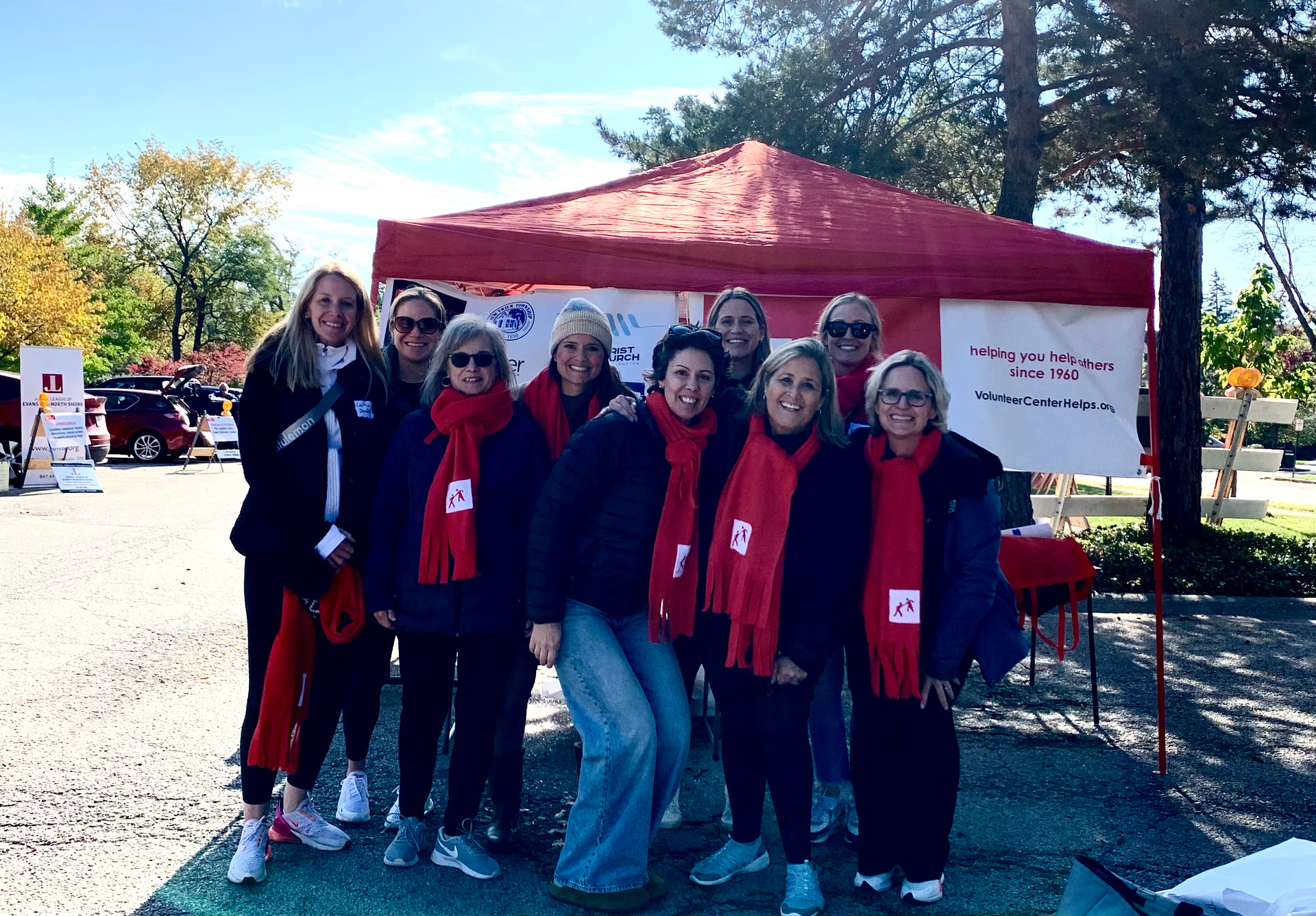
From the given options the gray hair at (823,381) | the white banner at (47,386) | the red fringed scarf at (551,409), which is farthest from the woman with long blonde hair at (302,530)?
the white banner at (47,386)

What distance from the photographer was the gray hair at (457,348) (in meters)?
3.23

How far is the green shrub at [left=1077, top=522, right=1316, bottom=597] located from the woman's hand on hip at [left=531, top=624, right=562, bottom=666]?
6.45m

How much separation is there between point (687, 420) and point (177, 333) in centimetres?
4493

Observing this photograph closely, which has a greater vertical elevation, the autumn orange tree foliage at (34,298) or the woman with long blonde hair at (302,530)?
the autumn orange tree foliage at (34,298)

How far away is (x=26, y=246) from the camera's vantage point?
29016 mm

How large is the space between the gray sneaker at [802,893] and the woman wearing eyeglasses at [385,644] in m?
1.38

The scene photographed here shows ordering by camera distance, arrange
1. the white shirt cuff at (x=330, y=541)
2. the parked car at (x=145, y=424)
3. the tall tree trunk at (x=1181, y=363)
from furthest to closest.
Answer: the parked car at (x=145, y=424) → the tall tree trunk at (x=1181, y=363) → the white shirt cuff at (x=330, y=541)

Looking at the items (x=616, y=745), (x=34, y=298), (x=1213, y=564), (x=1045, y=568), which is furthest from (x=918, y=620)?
(x=34, y=298)

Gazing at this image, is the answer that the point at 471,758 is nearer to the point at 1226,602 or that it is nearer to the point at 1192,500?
the point at 1226,602

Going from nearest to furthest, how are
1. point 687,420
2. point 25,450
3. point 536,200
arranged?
1. point 687,420
2. point 536,200
3. point 25,450

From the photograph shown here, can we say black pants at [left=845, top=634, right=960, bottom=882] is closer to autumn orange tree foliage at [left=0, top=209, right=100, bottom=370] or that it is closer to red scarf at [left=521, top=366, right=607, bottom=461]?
red scarf at [left=521, top=366, right=607, bottom=461]

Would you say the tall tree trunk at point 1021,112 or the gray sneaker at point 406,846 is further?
the tall tree trunk at point 1021,112

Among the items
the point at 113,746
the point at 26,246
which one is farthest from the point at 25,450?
the point at 26,246

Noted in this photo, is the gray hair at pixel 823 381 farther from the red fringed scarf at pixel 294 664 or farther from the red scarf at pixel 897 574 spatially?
the red fringed scarf at pixel 294 664
